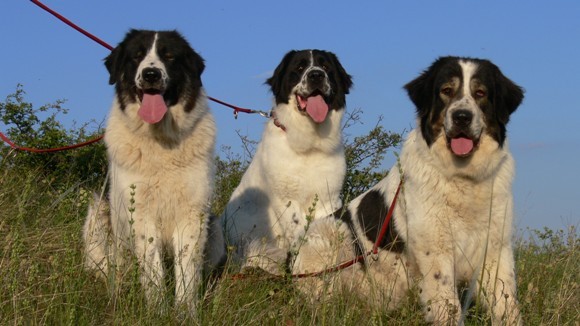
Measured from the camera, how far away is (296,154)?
7.14 m

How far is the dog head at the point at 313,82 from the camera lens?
23.3ft

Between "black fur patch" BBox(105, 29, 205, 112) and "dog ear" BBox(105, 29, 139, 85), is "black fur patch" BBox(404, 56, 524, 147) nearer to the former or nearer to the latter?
"black fur patch" BBox(105, 29, 205, 112)

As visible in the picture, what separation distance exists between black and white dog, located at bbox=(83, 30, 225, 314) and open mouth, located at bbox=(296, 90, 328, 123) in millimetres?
1743

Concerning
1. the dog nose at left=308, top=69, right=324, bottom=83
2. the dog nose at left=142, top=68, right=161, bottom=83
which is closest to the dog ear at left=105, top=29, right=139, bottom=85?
the dog nose at left=142, top=68, right=161, bottom=83

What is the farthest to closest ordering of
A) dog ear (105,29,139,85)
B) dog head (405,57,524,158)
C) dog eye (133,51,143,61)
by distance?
dog ear (105,29,139,85)
dog eye (133,51,143,61)
dog head (405,57,524,158)

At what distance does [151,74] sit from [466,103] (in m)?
2.22

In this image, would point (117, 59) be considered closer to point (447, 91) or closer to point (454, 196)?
point (447, 91)

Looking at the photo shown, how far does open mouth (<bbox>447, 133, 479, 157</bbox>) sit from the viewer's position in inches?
183

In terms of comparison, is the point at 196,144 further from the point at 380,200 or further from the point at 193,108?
the point at 380,200

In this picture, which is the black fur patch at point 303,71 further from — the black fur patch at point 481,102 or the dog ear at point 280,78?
the black fur patch at point 481,102

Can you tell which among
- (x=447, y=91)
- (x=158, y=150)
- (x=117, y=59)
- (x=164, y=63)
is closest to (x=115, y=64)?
(x=117, y=59)

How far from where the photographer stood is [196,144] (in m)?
5.42

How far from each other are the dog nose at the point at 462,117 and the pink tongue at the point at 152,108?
7.03ft

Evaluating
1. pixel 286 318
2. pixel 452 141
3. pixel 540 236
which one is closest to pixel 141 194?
pixel 286 318
